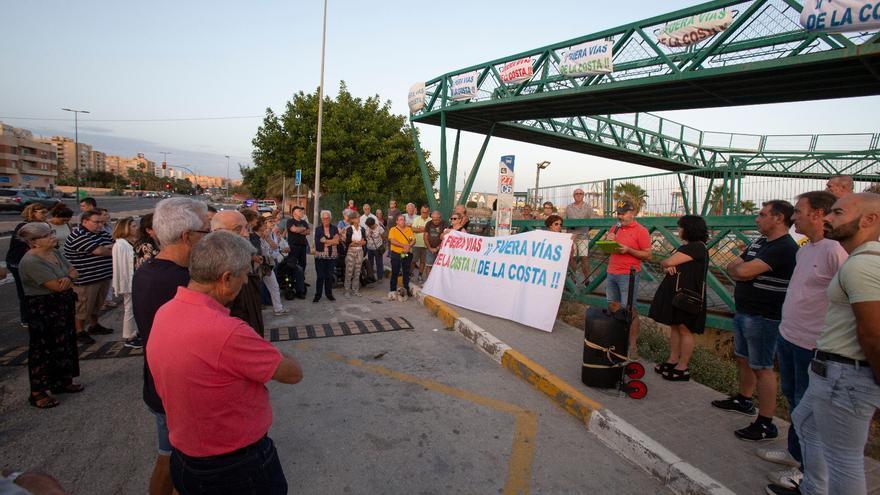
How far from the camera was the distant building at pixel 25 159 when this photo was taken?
250 feet

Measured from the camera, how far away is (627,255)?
5.45 m

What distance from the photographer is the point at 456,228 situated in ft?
28.7

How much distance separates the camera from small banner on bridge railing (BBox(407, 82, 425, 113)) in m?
16.8

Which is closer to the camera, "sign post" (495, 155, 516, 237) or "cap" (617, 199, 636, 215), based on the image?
"cap" (617, 199, 636, 215)

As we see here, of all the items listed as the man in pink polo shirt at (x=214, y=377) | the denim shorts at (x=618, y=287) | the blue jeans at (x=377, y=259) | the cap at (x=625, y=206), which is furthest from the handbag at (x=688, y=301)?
the blue jeans at (x=377, y=259)

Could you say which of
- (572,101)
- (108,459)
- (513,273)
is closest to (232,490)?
(108,459)

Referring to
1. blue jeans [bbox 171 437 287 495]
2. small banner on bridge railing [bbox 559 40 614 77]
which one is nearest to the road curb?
blue jeans [bbox 171 437 287 495]

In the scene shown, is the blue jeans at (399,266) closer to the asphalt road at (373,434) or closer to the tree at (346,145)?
the asphalt road at (373,434)

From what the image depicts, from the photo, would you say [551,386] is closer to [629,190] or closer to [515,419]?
[515,419]

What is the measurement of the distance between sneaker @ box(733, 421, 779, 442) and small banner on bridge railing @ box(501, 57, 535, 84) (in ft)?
37.0

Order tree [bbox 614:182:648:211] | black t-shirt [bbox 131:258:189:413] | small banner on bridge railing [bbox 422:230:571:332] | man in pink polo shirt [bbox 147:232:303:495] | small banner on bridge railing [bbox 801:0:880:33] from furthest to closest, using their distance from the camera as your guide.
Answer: tree [bbox 614:182:648:211] < small banner on bridge railing [bbox 801:0:880:33] < small banner on bridge railing [bbox 422:230:571:332] < black t-shirt [bbox 131:258:189:413] < man in pink polo shirt [bbox 147:232:303:495]

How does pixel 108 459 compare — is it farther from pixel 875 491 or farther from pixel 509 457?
pixel 875 491

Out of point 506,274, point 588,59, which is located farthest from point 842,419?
point 588,59

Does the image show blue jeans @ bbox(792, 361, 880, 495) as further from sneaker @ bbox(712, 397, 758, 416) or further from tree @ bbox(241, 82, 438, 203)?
tree @ bbox(241, 82, 438, 203)
